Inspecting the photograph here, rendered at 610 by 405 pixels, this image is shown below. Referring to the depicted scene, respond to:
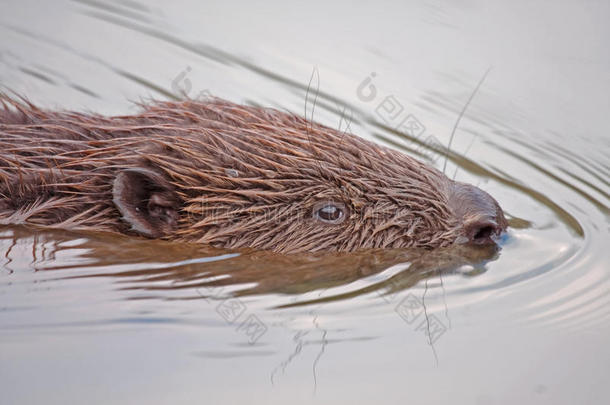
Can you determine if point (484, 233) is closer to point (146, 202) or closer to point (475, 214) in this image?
point (475, 214)

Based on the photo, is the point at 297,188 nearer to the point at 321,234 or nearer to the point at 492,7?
the point at 321,234

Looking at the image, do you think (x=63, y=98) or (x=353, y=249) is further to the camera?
(x=63, y=98)

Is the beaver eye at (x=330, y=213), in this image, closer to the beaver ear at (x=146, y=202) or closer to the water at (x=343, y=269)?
the water at (x=343, y=269)

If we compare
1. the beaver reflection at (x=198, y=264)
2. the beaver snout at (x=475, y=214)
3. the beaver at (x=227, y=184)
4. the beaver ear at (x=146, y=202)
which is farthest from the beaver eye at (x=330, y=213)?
the beaver ear at (x=146, y=202)

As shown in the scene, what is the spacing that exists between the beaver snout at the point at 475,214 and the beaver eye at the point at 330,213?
70 centimetres

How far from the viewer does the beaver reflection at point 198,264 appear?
198 inches

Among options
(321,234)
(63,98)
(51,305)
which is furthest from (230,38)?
(51,305)

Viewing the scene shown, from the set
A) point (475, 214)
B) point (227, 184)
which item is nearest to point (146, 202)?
point (227, 184)

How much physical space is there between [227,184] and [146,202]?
466mm

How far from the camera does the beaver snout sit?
5258mm

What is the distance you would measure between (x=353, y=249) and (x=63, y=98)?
372cm

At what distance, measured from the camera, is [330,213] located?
5211 mm

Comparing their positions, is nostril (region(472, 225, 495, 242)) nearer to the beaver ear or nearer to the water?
the water

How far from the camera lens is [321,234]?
5.23 metres
